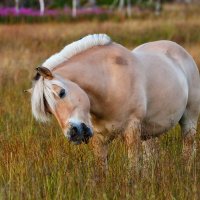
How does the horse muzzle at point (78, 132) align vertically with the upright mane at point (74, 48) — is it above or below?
below

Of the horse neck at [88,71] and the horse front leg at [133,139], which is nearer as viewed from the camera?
the horse neck at [88,71]

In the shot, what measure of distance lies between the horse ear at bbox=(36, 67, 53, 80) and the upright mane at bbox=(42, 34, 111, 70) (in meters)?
0.31

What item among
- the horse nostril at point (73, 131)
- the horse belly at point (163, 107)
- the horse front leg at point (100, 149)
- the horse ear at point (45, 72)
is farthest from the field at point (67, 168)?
the horse ear at point (45, 72)

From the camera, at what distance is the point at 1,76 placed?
11477 millimetres

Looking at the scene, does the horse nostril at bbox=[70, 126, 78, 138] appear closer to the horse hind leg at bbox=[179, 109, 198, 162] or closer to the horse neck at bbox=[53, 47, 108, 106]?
the horse neck at bbox=[53, 47, 108, 106]

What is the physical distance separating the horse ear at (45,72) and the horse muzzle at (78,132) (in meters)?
0.35

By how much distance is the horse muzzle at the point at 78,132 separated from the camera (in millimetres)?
4719

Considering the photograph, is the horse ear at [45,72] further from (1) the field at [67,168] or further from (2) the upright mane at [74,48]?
(1) the field at [67,168]

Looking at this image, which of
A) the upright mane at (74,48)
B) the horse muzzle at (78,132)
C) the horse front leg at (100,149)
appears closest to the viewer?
the horse muzzle at (78,132)

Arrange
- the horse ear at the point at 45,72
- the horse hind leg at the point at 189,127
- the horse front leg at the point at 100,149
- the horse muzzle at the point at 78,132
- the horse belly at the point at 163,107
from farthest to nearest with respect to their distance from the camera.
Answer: the horse hind leg at the point at 189,127 < the horse belly at the point at 163,107 < the horse front leg at the point at 100,149 < the horse ear at the point at 45,72 < the horse muzzle at the point at 78,132

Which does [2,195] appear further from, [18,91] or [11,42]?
[11,42]

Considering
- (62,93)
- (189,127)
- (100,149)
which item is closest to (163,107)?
(100,149)

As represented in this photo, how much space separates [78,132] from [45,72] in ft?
1.44

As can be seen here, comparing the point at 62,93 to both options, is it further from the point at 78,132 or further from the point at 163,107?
the point at 163,107
